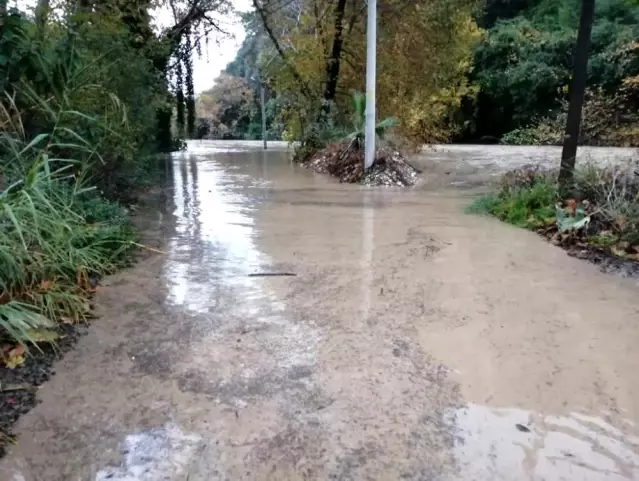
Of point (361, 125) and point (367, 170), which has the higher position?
point (361, 125)

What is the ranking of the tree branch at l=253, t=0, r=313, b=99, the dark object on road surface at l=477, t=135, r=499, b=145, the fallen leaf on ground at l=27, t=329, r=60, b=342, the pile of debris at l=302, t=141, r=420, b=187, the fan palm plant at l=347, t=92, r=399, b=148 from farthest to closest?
the dark object on road surface at l=477, t=135, r=499, b=145
the tree branch at l=253, t=0, r=313, b=99
the fan palm plant at l=347, t=92, r=399, b=148
the pile of debris at l=302, t=141, r=420, b=187
the fallen leaf on ground at l=27, t=329, r=60, b=342

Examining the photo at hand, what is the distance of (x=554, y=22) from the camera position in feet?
80.9

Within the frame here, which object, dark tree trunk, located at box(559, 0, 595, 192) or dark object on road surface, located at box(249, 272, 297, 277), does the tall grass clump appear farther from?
dark tree trunk, located at box(559, 0, 595, 192)

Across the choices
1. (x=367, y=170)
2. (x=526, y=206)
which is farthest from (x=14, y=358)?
(x=367, y=170)

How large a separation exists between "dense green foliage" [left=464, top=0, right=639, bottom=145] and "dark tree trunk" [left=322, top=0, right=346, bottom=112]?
895 cm

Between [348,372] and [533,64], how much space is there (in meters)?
23.4

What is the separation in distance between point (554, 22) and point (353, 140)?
1780cm

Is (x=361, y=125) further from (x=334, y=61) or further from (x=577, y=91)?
(x=577, y=91)

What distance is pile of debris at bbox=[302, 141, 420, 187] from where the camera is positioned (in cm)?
1076

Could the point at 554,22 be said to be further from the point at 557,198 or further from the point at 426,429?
the point at 426,429

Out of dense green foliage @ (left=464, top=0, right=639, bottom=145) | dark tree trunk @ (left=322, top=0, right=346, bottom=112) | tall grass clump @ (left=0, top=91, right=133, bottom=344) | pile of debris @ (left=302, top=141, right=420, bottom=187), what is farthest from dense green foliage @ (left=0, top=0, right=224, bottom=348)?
dense green foliage @ (left=464, top=0, right=639, bottom=145)

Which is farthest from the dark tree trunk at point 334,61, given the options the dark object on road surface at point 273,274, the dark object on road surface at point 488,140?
the dark object on road surface at point 488,140

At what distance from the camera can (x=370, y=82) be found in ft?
34.8

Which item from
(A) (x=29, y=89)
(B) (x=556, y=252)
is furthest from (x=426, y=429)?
(A) (x=29, y=89)
